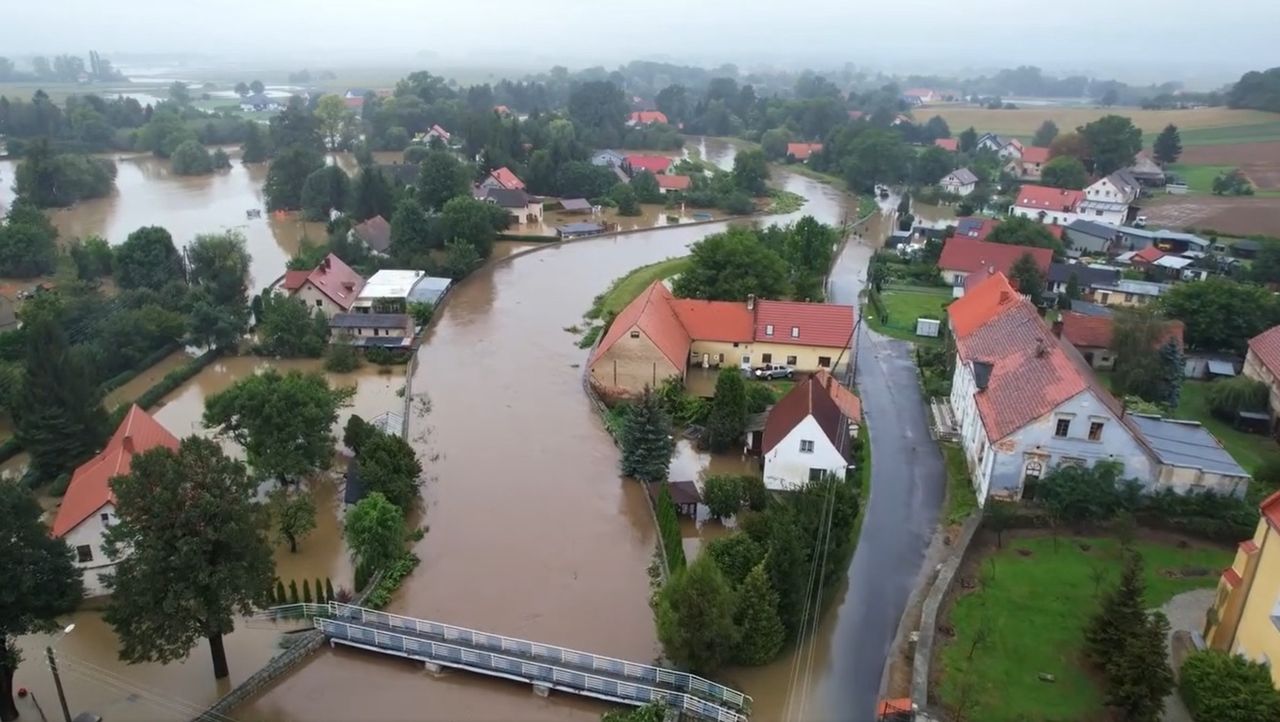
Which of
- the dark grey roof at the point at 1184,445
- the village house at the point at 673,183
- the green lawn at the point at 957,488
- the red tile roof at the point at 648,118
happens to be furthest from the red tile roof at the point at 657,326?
the red tile roof at the point at 648,118

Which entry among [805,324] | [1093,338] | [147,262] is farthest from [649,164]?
[1093,338]

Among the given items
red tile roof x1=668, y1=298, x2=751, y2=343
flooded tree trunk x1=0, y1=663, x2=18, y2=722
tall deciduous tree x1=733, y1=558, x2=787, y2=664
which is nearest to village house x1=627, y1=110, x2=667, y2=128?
red tile roof x1=668, y1=298, x2=751, y2=343

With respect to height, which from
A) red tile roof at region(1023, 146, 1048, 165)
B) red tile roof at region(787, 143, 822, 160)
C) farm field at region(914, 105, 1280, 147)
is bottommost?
red tile roof at region(787, 143, 822, 160)

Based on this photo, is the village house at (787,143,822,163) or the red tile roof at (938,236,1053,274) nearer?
the red tile roof at (938,236,1053,274)

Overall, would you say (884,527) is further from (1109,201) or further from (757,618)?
(1109,201)

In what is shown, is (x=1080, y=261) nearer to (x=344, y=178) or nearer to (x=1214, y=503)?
(x=1214, y=503)

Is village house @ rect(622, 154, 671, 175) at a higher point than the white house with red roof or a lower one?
higher

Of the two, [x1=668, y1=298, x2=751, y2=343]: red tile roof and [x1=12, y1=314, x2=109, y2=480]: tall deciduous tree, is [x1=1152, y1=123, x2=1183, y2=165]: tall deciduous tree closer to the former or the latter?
[x1=668, y1=298, x2=751, y2=343]: red tile roof
